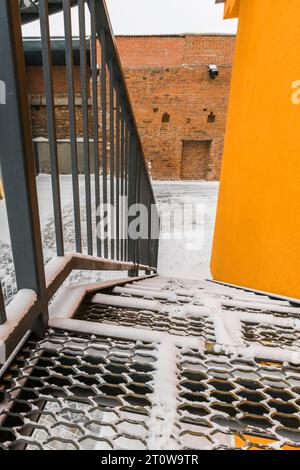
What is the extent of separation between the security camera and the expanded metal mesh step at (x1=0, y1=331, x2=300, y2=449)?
32.2 ft

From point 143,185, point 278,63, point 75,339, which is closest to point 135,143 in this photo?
point 143,185

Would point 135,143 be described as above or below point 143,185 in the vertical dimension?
above

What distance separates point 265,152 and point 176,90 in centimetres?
821

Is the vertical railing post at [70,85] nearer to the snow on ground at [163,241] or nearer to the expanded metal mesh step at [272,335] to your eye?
the expanded metal mesh step at [272,335]

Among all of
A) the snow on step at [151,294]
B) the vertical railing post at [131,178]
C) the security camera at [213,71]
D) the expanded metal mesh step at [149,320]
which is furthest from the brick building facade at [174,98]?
the expanded metal mesh step at [149,320]

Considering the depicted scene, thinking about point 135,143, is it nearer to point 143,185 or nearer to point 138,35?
point 143,185

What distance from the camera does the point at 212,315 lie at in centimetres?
101

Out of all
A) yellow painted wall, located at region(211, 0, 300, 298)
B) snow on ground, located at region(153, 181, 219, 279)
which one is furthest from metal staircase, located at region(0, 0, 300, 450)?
snow on ground, located at region(153, 181, 219, 279)

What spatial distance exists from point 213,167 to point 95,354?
9.82m

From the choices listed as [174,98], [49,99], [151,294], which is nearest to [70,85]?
[49,99]

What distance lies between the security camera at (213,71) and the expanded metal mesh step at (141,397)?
387 inches

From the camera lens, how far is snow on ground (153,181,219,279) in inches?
147

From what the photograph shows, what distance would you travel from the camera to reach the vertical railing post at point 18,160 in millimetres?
534
